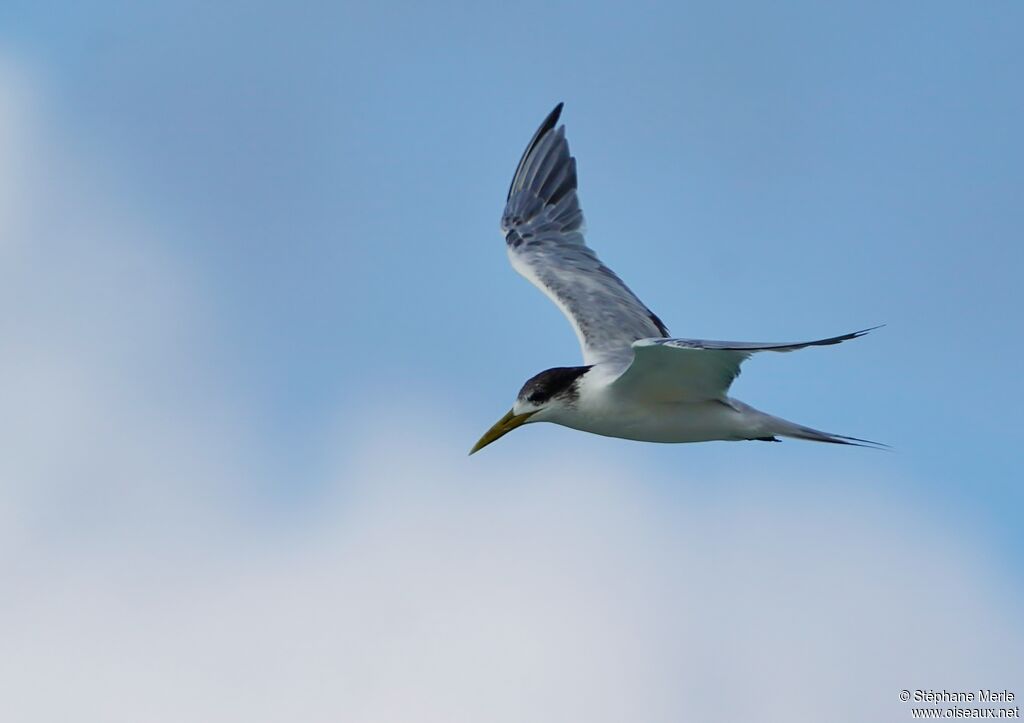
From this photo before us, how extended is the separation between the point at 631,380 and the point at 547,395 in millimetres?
823

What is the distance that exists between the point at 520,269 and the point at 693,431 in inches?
155

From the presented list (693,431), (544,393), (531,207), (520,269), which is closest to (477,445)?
(544,393)

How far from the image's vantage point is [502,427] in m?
11.8

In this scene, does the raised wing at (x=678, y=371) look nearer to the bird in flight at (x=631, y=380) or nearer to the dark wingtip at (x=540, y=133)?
the bird in flight at (x=631, y=380)

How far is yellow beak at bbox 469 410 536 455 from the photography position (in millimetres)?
11710

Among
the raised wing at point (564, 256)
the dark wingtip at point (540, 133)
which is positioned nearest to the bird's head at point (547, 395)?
the raised wing at point (564, 256)

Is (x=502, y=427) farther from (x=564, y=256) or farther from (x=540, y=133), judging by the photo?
(x=540, y=133)

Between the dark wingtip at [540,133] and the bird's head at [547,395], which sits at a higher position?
the dark wingtip at [540,133]

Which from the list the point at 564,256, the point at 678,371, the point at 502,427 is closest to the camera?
the point at 678,371

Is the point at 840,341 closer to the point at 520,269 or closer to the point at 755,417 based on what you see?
the point at 755,417

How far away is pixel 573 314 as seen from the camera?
44.2 ft

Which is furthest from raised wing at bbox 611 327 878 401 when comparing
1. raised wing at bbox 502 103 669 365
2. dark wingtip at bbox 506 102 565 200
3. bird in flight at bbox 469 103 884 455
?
dark wingtip at bbox 506 102 565 200

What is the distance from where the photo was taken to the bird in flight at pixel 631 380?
35.0ft

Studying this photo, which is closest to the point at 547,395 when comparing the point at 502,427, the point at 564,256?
the point at 502,427
